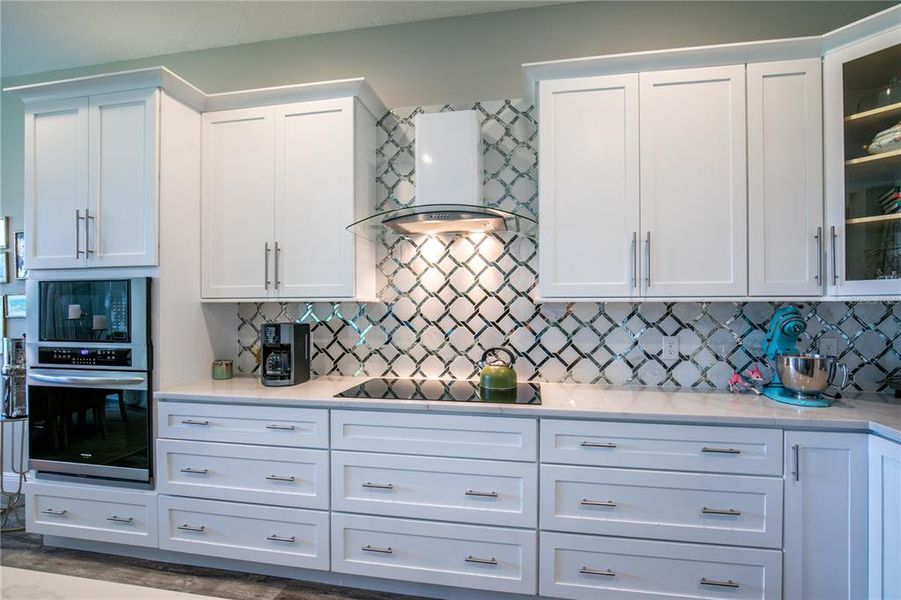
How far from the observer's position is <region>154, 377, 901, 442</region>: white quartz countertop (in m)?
1.65

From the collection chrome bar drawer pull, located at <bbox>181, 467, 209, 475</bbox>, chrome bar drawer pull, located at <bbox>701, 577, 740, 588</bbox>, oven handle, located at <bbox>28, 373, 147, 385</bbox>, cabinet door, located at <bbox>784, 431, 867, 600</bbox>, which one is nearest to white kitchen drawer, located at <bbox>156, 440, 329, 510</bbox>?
chrome bar drawer pull, located at <bbox>181, 467, 209, 475</bbox>

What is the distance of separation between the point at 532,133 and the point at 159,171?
1945mm

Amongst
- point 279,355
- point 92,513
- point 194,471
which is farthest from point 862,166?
point 92,513

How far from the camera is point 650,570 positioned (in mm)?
1729

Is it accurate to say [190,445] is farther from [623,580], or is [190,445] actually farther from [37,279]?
[623,580]

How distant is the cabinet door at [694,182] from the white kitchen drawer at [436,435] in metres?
0.89

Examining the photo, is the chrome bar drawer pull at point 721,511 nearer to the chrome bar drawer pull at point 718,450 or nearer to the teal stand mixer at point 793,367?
the chrome bar drawer pull at point 718,450

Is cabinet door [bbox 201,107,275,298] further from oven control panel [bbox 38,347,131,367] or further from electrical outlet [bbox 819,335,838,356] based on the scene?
electrical outlet [bbox 819,335,838,356]

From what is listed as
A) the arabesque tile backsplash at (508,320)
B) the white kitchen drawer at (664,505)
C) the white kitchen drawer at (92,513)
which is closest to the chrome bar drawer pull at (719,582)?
the white kitchen drawer at (664,505)

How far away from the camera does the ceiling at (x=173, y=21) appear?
243 centimetres

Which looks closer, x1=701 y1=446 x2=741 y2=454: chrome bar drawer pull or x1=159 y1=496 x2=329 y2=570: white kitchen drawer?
x1=701 y1=446 x2=741 y2=454: chrome bar drawer pull

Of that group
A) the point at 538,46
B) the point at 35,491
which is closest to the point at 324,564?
the point at 35,491

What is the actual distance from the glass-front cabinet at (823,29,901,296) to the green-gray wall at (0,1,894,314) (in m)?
0.53

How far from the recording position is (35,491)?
2334 mm
